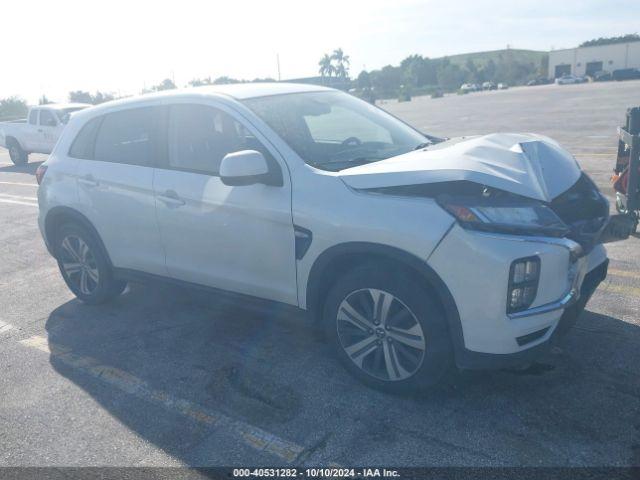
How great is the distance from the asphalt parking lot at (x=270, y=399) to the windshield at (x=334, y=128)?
1.14m

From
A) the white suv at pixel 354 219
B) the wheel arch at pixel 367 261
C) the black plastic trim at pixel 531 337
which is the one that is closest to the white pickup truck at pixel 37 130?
the white suv at pixel 354 219

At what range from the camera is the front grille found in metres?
3.49

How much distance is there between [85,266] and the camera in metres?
5.53

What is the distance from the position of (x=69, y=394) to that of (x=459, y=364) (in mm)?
2577

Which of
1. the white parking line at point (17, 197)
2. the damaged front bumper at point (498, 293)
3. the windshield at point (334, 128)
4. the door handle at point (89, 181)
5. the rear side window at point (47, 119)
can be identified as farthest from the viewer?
the rear side window at point (47, 119)

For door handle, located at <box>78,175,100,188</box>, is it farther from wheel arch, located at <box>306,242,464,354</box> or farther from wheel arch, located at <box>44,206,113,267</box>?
wheel arch, located at <box>306,242,464,354</box>

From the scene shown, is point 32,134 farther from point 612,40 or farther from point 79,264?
point 612,40

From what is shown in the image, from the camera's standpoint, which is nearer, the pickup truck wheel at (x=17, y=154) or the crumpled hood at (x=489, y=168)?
the crumpled hood at (x=489, y=168)

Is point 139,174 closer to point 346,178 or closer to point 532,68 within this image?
point 346,178

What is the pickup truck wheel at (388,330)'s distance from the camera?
338 cm

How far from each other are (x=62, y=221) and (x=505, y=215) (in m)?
4.10

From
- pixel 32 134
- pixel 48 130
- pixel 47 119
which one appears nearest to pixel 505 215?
pixel 48 130

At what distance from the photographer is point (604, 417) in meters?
3.28

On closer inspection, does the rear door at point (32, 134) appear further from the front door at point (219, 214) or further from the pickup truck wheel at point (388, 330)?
the pickup truck wheel at point (388, 330)
